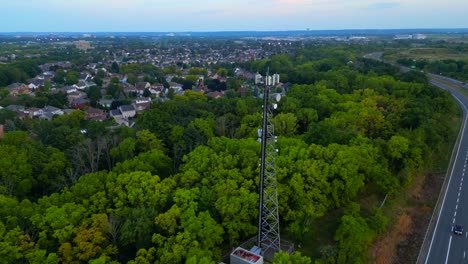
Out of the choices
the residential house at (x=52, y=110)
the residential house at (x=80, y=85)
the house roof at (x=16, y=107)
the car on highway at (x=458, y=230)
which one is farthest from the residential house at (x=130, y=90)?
the car on highway at (x=458, y=230)

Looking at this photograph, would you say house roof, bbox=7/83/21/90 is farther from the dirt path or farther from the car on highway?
the car on highway

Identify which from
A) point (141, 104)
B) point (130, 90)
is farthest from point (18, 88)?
point (141, 104)

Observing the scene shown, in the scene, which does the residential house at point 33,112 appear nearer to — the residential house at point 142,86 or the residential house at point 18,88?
the residential house at point 18,88

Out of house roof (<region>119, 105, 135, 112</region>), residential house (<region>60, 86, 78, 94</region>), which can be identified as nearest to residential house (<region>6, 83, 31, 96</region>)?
residential house (<region>60, 86, 78, 94</region>)

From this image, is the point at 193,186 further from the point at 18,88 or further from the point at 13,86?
the point at 13,86

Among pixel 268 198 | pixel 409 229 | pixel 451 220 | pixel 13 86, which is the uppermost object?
pixel 268 198

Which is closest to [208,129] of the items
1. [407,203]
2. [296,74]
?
[407,203]

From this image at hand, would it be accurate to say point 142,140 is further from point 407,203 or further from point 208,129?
point 407,203
